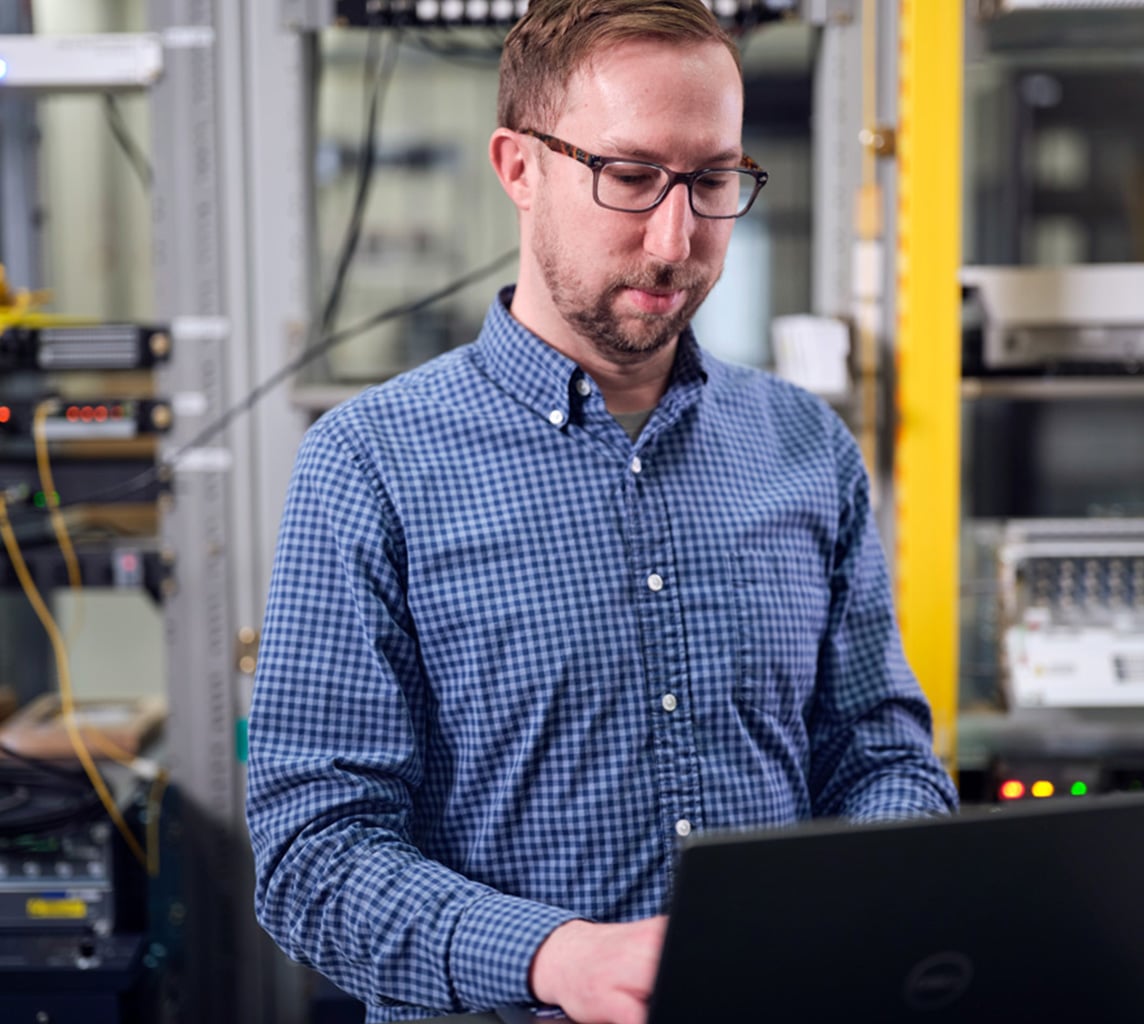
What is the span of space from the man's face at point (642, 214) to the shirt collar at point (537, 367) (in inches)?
2.1

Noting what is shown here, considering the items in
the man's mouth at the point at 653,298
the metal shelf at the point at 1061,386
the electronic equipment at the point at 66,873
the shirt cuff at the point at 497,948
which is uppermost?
the man's mouth at the point at 653,298

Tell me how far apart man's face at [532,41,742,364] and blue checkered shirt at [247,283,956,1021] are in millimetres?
85

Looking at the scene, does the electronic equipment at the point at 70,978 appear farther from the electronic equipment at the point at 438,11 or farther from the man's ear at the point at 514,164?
the electronic equipment at the point at 438,11

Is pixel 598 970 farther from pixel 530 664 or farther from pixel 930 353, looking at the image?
pixel 930 353

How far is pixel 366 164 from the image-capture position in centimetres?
207

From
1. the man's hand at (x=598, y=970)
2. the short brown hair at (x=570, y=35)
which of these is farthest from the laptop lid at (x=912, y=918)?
the short brown hair at (x=570, y=35)

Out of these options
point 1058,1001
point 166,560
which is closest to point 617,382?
point 1058,1001

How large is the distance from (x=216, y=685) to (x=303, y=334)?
56cm

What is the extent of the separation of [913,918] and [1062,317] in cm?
140

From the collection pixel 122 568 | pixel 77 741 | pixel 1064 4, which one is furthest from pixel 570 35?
pixel 77 741

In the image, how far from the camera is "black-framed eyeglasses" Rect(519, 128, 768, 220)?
1.06 m

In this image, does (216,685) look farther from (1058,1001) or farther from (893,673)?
(1058,1001)

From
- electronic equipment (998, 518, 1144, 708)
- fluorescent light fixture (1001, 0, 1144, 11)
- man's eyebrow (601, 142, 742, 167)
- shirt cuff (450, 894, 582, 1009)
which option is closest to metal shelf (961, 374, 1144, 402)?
electronic equipment (998, 518, 1144, 708)

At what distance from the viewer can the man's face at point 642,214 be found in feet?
3.48
